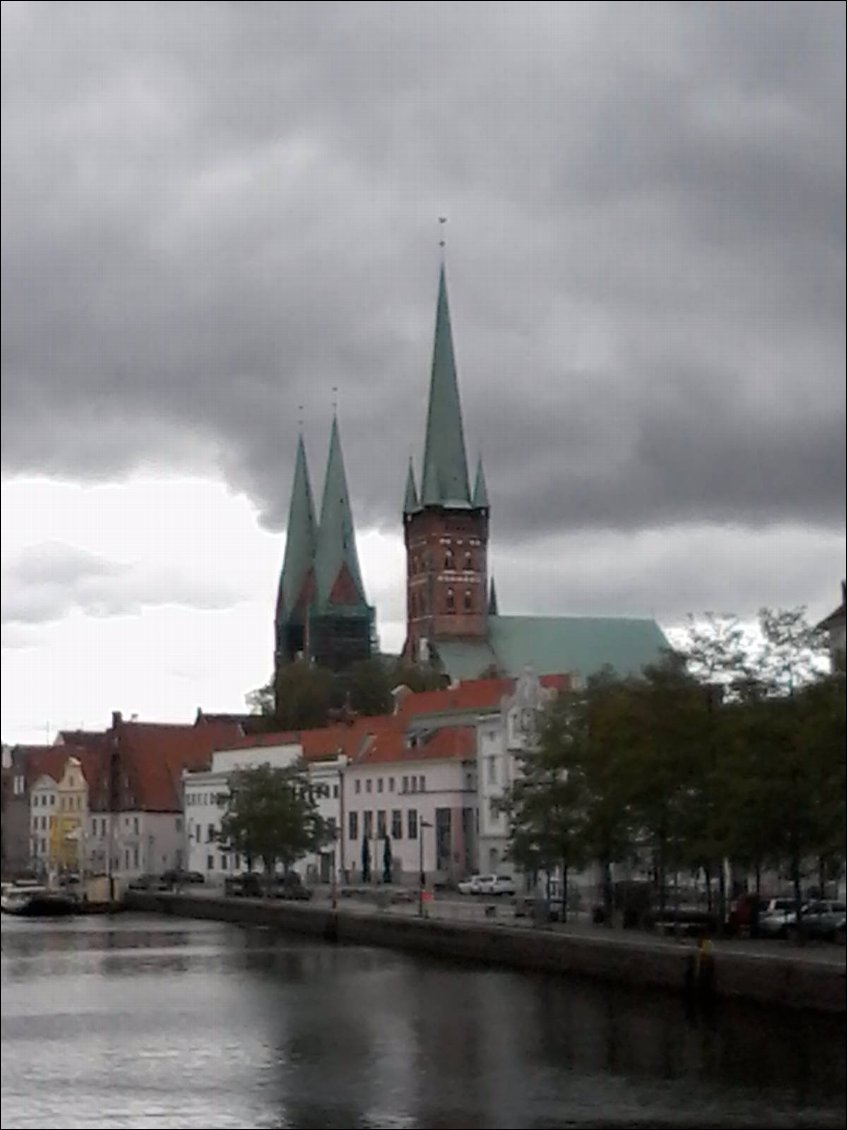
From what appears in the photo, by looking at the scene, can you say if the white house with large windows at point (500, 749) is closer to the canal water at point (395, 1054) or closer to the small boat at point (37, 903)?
the small boat at point (37, 903)

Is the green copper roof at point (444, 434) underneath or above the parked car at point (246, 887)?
above

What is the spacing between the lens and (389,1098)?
121 feet

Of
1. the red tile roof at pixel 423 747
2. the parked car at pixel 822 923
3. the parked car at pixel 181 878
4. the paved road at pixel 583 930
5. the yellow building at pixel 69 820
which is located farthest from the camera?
the parked car at pixel 181 878

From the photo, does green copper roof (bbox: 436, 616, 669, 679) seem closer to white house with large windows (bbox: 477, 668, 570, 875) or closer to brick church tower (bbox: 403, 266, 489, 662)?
brick church tower (bbox: 403, 266, 489, 662)

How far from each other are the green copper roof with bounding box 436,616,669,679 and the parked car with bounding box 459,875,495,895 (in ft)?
214

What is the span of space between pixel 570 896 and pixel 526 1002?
22.6m

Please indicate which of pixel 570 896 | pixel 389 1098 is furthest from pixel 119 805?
pixel 389 1098

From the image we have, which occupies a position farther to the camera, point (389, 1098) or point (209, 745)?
point (209, 745)

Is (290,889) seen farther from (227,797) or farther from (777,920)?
(777,920)

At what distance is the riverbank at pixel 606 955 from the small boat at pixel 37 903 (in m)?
9.69

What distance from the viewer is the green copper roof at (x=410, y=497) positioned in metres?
180

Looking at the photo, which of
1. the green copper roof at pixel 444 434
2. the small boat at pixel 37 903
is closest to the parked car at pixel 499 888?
the small boat at pixel 37 903

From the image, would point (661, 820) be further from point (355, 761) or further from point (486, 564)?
point (486, 564)

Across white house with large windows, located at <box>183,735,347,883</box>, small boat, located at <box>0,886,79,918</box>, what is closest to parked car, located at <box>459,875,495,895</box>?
small boat, located at <box>0,886,79,918</box>
